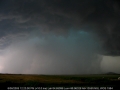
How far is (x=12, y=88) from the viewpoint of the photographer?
25000 millimetres

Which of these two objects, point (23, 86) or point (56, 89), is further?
point (23, 86)

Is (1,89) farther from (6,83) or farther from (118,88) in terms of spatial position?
(118,88)

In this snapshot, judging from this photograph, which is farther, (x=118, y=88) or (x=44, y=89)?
(x=118, y=88)

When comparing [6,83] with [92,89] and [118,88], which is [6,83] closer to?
[92,89]

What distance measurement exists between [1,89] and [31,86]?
431cm

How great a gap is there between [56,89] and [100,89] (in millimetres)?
6292

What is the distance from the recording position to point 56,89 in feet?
77.6

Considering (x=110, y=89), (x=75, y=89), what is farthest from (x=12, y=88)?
(x=110, y=89)

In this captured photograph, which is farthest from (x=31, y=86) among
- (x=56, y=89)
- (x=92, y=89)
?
(x=92, y=89)

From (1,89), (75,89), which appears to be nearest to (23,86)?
(1,89)

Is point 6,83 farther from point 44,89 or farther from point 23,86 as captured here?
point 44,89

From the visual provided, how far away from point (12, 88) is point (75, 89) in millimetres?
9195

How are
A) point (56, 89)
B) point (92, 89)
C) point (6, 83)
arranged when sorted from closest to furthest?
point (56, 89) < point (92, 89) < point (6, 83)

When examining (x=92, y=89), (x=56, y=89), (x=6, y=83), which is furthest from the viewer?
(x=6, y=83)
